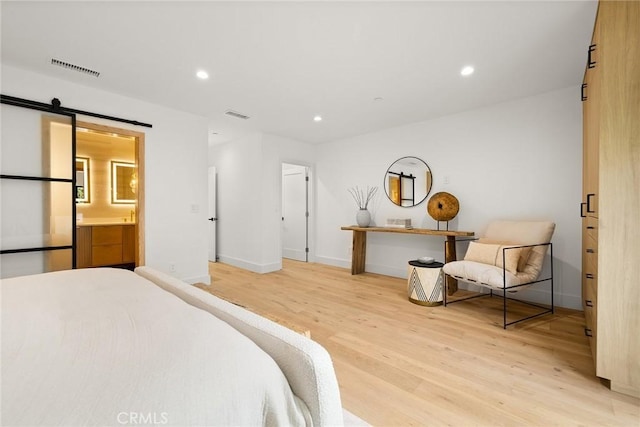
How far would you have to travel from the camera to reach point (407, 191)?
14.3 ft

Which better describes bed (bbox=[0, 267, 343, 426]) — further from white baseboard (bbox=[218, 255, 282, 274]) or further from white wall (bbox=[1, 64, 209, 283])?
white baseboard (bbox=[218, 255, 282, 274])

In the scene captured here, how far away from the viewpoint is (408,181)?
4.35 meters

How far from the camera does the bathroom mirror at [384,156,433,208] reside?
4.18 meters

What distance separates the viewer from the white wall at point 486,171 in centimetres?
306

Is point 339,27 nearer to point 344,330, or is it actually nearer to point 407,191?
point 344,330

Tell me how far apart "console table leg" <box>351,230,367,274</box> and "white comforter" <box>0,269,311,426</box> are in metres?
3.73

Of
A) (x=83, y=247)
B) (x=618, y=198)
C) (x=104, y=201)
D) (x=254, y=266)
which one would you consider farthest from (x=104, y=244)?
(x=618, y=198)

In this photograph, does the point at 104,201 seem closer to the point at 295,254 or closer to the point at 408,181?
the point at 295,254

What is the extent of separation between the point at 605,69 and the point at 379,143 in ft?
10.3

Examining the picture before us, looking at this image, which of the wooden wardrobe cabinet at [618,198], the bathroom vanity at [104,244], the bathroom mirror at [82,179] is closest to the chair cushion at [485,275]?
the wooden wardrobe cabinet at [618,198]

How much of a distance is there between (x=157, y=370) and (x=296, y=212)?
5443mm

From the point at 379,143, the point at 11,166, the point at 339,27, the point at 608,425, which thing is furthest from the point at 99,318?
the point at 379,143

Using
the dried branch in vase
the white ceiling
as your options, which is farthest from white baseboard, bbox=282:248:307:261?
the white ceiling

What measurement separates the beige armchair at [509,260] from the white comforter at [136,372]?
2503 mm
